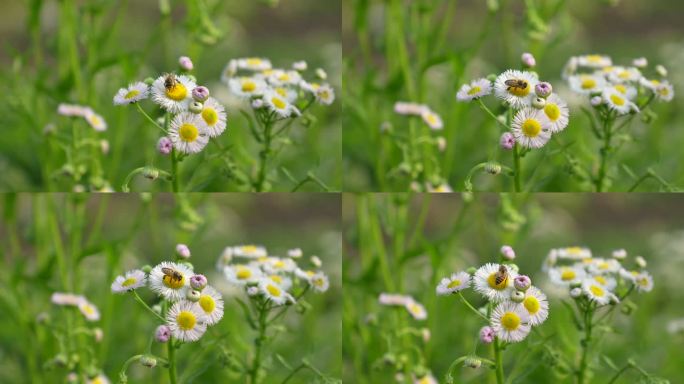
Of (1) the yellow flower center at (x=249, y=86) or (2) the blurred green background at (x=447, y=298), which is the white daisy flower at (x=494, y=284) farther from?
(1) the yellow flower center at (x=249, y=86)

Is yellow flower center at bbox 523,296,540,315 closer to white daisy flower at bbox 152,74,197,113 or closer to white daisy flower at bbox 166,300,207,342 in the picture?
white daisy flower at bbox 166,300,207,342

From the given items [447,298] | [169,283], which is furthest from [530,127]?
[447,298]

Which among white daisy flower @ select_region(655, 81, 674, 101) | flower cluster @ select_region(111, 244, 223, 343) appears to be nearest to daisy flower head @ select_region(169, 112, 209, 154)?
flower cluster @ select_region(111, 244, 223, 343)

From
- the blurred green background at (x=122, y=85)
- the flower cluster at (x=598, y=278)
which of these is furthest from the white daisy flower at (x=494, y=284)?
the blurred green background at (x=122, y=85)

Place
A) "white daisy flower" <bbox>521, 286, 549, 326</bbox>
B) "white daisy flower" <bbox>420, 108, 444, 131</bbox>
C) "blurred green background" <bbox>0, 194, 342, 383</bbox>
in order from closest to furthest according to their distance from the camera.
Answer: "white daisy flower" <bbox>521, 286, 549, 326</bbox> < "white daisy flower" <bbox>420, 108, 444, 131</bbox> < "blurred green background" <bbox>0, 194, 342, 383</bbox>

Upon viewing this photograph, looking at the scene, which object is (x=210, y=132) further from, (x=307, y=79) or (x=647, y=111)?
(x=647, y=111)

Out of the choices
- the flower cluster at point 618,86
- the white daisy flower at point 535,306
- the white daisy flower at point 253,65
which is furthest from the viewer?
the white daisy flower at point 253,65

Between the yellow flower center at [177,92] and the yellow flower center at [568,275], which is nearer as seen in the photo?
the yellow flower center at [177,92]
